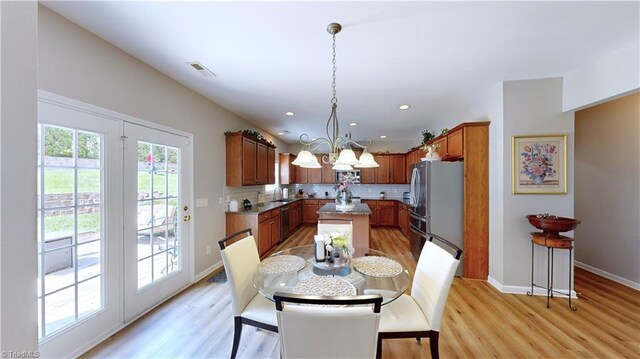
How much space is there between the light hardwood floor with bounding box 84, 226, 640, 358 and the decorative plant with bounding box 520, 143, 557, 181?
4.82ft

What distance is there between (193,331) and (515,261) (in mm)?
3674

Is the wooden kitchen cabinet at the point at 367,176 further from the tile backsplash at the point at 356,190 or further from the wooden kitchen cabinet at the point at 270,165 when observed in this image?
the wooden kitchen cabinet at the point at 270,165

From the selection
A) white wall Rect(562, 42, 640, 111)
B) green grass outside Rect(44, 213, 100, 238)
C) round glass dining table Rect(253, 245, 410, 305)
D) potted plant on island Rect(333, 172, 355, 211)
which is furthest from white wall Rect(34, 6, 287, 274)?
white wall Rect(562, 42, 640, 111)

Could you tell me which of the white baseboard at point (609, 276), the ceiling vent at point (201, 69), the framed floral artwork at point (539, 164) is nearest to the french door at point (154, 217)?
the ceiling vent at point (201, 69)

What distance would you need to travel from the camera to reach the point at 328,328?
3.42ft

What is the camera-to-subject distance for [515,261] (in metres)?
2.89

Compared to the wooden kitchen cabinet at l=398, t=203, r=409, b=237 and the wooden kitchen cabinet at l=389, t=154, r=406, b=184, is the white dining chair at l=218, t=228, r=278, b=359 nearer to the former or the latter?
the wooden kitchen cabinet at l=398, t=203, r=409, b=237

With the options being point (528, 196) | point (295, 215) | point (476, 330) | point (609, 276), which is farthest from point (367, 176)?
point (476, 330)

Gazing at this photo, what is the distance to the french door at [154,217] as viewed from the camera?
2.28 meters

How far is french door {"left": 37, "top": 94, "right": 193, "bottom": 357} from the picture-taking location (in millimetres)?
1672

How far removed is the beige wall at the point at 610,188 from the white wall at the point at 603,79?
1.30 metres

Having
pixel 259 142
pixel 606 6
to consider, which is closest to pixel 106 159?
pixel 259 142

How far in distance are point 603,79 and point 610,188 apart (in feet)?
6.21

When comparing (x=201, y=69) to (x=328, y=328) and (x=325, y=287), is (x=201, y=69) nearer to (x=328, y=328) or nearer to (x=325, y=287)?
(x=325, y=287)
